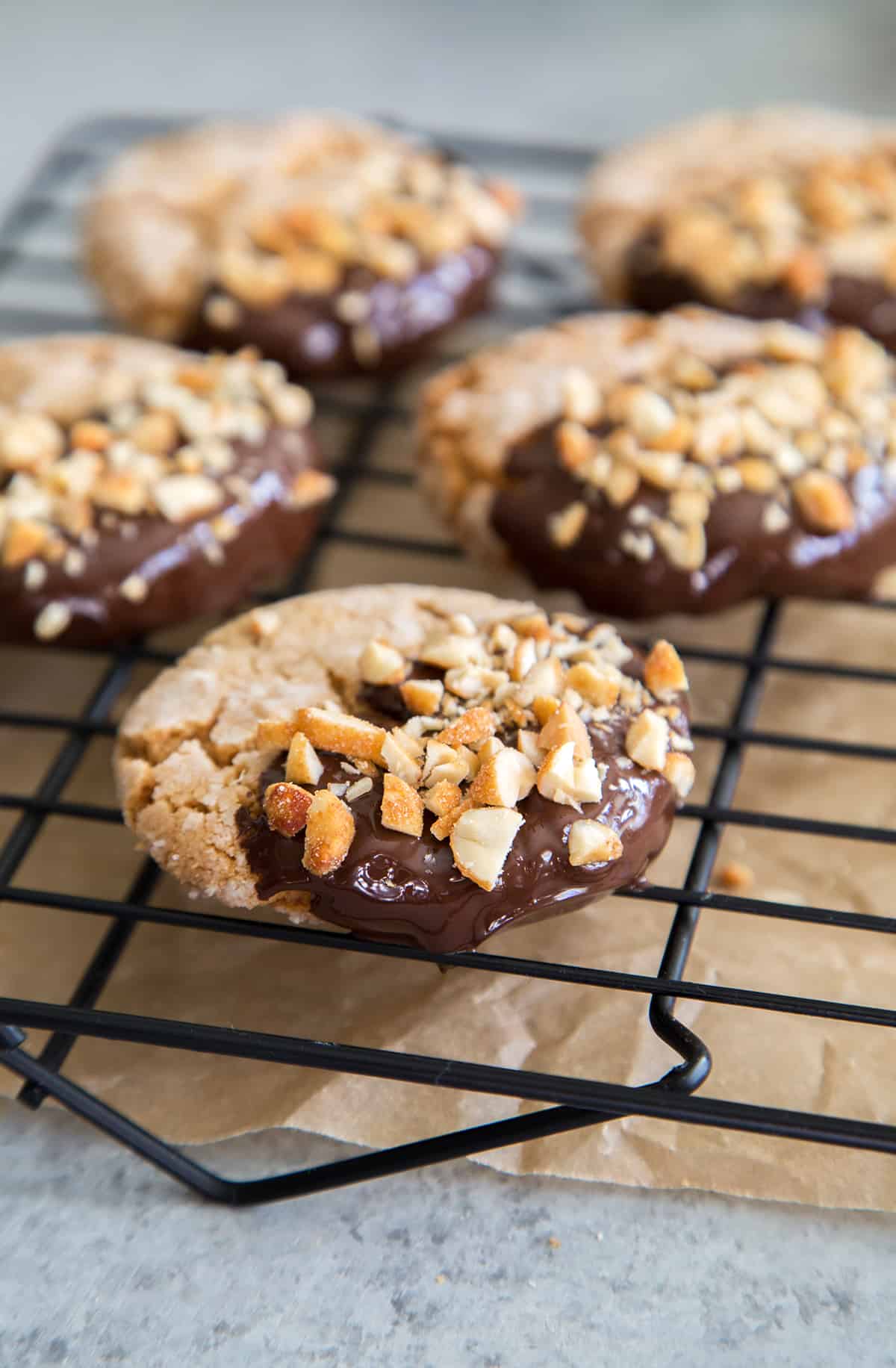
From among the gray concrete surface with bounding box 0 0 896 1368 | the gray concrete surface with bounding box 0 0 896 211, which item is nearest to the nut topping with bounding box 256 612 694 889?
the gray concrete surface with bounding box 0 0 896 1368

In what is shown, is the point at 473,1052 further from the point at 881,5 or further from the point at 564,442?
the point at 881,5

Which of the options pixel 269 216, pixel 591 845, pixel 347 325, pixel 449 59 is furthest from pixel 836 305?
pixel 449 59

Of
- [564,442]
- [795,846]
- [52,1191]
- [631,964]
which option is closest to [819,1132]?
[631,964]

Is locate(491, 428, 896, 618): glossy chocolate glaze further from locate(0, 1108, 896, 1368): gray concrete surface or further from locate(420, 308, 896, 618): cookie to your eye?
locate(0, 1108, 896, 1368): gray concrete surface

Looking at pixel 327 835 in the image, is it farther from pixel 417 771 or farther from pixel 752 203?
pixel 752 203

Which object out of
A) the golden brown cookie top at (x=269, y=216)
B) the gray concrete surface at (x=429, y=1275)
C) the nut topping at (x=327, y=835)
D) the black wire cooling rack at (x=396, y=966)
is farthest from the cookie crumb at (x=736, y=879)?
the golden brown cookie top at (x=269, y=216)
